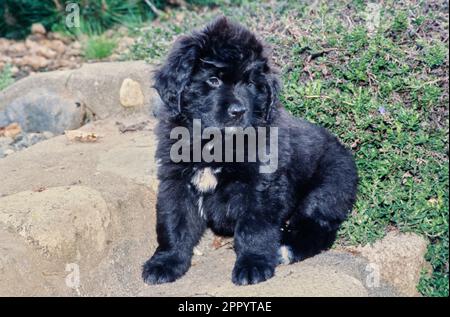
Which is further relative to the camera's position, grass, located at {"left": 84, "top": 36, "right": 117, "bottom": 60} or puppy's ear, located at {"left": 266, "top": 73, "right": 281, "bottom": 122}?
grass, located at {"left": 84, "top": 36, "right": 117, "bottom": 60}

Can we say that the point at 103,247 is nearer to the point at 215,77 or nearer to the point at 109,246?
the point at 109,246

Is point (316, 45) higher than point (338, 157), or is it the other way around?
point (316, 45)

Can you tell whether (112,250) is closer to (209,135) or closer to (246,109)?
(209,135)

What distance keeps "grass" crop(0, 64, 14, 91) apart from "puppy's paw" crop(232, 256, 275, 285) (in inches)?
155

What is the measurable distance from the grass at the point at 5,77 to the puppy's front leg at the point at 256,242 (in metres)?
3.82

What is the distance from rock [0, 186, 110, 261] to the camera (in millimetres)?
3324

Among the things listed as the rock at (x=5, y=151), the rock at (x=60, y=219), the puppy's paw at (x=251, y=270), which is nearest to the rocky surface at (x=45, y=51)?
the rock at (x=5, y=151)

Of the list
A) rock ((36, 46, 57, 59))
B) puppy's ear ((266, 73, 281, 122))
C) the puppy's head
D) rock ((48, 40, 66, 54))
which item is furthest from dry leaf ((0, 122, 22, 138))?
puppy's ear ((266, 73, 281, 122))

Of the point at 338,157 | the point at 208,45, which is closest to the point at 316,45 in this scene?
the point at 338,157

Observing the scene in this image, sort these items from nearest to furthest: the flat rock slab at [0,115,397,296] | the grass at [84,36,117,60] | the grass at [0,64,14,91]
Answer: the flat rock slab at [0,115,397,296]
the grass at [0,64,14,91]
the grass at [84,36,117,60]

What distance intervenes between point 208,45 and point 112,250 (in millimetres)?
1273

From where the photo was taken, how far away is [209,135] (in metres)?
3.51

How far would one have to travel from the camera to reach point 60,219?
11.2ft

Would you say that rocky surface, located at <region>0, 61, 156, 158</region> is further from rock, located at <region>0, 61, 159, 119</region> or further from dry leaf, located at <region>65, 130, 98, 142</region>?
dry leaf, located at <region>65, 130, 98, 142</region>
